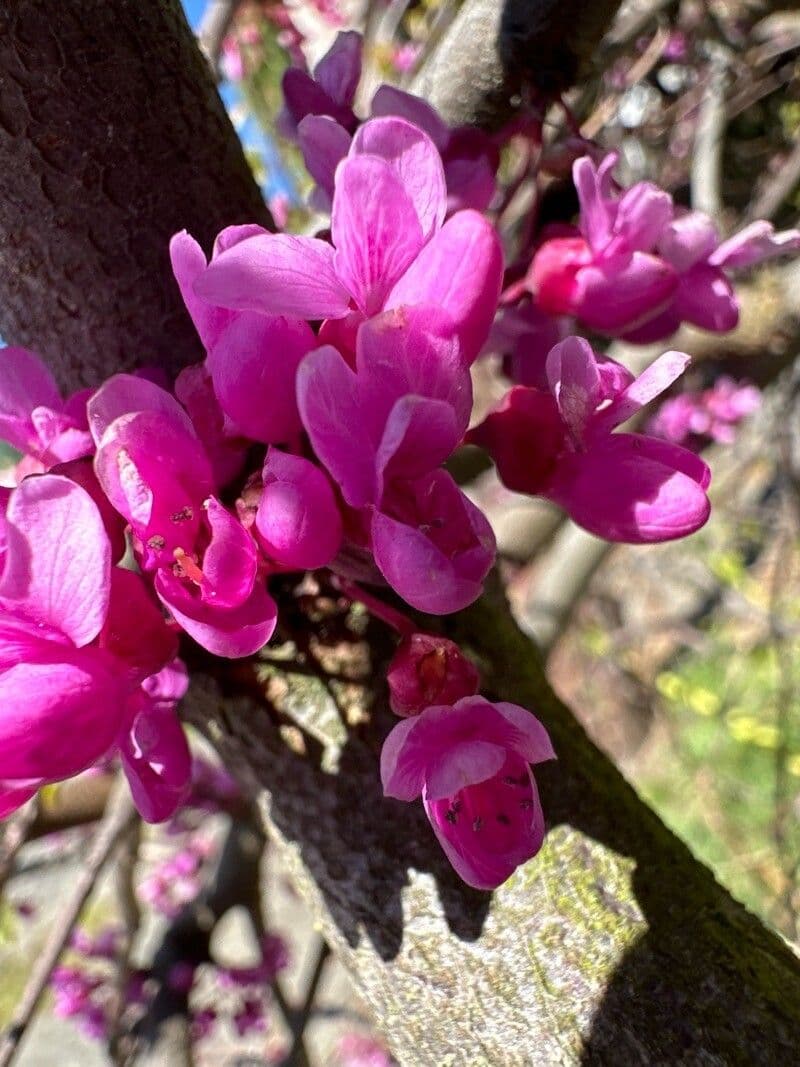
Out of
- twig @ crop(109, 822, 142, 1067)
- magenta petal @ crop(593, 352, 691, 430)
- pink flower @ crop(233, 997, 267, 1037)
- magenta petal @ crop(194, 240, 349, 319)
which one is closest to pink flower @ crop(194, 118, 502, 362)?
magenta petal @ crop(194, 240, 349, 319)

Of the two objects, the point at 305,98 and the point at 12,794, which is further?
the point at 305,98

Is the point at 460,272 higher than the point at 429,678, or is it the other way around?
the point at 460,272

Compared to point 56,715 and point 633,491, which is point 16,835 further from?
point 633,491

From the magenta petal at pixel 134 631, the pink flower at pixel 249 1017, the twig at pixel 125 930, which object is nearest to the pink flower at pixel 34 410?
the magenta petal at pixel 134 631

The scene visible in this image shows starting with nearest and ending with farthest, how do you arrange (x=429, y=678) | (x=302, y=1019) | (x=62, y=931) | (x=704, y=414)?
(x=429, y=678) < (x=62, y=931) < (x=302, y=1019) < (x=704, y=414)

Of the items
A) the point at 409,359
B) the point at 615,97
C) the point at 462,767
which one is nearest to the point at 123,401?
the point at 409,359

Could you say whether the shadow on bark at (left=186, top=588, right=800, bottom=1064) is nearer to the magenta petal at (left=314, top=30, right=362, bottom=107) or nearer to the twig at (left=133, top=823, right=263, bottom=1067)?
the magenta petal at (left=314, top=30, right=362, bottom=107)
